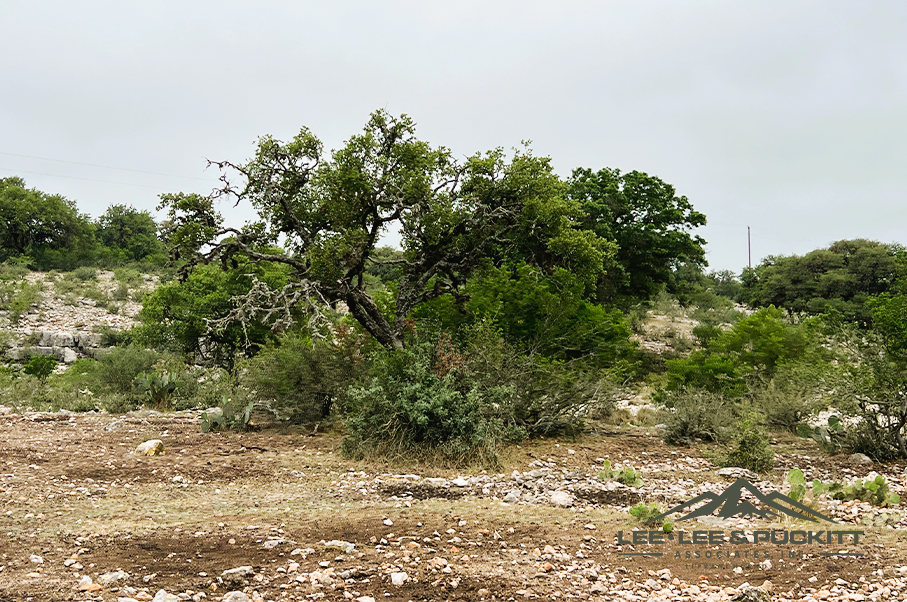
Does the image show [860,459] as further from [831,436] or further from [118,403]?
[118,403]

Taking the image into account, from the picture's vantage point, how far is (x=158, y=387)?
588 inches

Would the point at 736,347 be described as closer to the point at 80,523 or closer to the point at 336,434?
the point at 336,434

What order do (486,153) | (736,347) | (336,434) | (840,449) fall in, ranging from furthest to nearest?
(736,347)
(486,153)
(336,434)
(840,449)

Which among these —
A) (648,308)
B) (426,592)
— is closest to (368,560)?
(426,592)

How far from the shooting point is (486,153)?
12.2 m

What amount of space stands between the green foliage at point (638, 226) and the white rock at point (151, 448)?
59.6 ft

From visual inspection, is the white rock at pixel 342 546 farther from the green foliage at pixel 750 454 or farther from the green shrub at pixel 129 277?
the green shrub at pixel 129 277

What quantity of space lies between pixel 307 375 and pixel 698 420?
697 cm

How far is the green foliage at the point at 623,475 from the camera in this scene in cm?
721

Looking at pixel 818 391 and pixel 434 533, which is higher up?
pixel 818 391

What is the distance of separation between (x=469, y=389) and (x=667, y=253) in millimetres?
18391

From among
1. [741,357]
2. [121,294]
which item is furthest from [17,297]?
[741,357]

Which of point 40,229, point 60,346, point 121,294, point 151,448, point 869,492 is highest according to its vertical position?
point 40,229

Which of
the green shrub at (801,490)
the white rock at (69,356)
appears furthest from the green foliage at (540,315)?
the white rock at (69,356)
